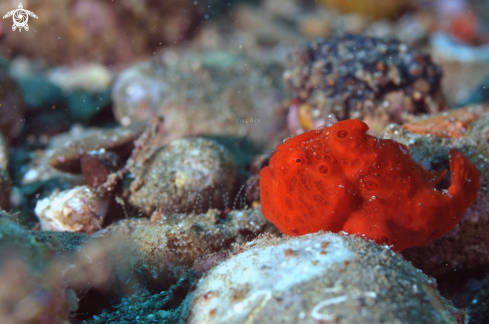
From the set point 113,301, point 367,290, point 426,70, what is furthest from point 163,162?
point 426,70

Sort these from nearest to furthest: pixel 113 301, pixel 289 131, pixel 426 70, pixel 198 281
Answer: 1. pixel 198 281
2. pixel 113 301
3. pixel 426 70
4. pixel 289 131

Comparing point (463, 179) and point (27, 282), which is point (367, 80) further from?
point (27, 282)

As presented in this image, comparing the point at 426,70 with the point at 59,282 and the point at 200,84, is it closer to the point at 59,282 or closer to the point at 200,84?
the point at 200,84

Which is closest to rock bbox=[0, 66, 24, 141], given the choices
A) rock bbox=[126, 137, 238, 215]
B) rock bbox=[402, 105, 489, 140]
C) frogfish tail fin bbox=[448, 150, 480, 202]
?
rock bbox=[126, 137, 238, 215]

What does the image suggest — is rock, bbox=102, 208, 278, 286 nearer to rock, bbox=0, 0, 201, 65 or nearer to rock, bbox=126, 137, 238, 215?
rock, bbox=126, 137, 238, 215

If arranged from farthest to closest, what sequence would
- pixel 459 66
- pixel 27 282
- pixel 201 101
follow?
pixel 459 66 → pixel 201 101 → pixel 27 282

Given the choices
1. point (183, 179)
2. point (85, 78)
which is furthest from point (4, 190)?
point (85, 78)

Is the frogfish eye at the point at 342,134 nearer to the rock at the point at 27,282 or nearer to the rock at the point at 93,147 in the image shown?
the rock at the point at 27,282
